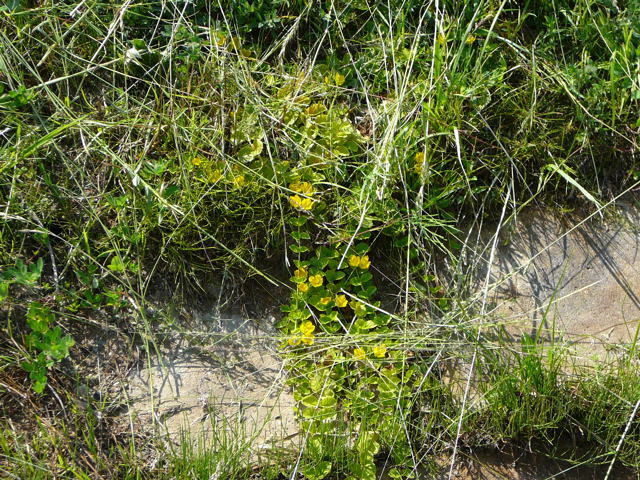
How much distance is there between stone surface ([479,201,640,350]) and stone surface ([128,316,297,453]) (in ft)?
2.91

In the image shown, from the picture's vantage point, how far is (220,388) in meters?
2.78

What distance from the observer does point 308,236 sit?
2738 mm

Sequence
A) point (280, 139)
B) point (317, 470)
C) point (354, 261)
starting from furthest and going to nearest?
point (280, 139), point (354, 261), point (317, 470)

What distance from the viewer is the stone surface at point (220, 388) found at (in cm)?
272

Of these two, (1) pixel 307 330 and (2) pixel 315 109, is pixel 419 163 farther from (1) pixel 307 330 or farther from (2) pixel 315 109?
(1) pixel 307 330

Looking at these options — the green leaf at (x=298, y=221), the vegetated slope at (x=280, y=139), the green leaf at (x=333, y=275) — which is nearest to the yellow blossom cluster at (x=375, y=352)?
the vegetated slope at (x=280, y=139)

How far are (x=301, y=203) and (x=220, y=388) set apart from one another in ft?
2.48

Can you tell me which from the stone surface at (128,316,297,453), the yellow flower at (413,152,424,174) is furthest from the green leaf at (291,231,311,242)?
the yellow flower at (413,152,424,174)

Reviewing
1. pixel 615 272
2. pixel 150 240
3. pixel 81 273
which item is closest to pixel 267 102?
pixel 150 240

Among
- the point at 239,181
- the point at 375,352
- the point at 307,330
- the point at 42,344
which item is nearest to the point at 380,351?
the point at 375,352

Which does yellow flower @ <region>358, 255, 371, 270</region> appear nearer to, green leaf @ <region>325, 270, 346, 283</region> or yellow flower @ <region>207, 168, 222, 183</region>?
green leaf @ <region>325, 270, 346, 283</region>

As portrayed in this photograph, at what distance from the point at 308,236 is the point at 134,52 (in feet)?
3.18

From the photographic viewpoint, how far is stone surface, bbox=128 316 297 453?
107 inches

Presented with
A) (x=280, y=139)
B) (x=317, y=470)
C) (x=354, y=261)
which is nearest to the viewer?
(x=317, y=470)
